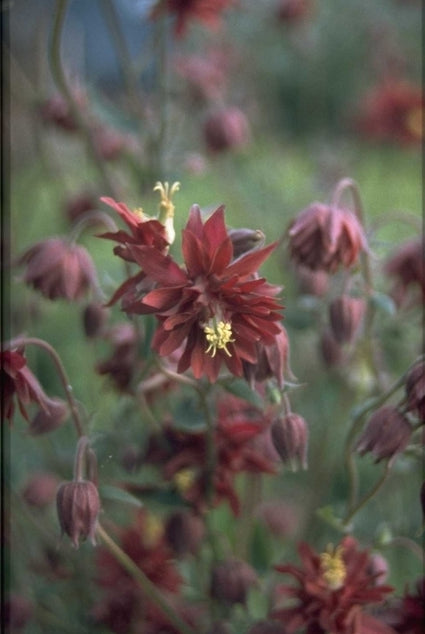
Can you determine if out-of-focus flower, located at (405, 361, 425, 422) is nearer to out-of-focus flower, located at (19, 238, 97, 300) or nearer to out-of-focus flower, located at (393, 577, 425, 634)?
out-of-focus flower, located at (393, 577, 425, 634)

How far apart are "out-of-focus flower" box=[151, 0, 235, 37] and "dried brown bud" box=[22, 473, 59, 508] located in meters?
0.62

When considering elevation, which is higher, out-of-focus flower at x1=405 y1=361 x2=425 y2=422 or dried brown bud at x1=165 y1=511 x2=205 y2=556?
out-of-focus flower at x1=405 y1=361 x2=425 y2=422

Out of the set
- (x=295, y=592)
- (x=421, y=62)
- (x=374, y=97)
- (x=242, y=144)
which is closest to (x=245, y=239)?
(x=295, y=592)

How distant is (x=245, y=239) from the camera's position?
0.76 meters

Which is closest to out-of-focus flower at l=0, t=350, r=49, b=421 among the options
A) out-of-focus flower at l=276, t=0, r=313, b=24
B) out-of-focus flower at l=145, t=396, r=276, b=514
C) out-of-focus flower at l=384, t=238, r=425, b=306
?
out-of-focus flower at l=145, t=396, r=276, b=514

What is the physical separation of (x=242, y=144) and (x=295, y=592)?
0.96m

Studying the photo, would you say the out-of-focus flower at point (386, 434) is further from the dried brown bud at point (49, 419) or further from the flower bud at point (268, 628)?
the dried brown bud at point (49, 419)

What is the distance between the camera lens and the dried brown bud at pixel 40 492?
113 cm

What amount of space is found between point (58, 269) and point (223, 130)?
72 centimetres

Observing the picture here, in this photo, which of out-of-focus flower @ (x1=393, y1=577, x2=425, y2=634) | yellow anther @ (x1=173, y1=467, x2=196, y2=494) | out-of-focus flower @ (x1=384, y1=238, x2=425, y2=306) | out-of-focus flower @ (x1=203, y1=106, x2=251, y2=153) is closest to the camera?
out-of-focus flower @ (x1=393, y1=577, x2=425, y2=634)

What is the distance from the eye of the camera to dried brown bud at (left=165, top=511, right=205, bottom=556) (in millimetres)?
959

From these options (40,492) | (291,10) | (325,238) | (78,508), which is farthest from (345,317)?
(291,10)

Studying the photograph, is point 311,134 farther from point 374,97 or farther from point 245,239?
point 245,239

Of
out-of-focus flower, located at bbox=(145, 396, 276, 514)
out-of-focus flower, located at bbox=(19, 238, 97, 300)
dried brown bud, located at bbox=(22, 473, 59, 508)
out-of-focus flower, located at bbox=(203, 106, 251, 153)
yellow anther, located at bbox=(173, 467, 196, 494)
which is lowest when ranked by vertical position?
dried brown bud, located at bbox=(22, 473, 59, 508)
